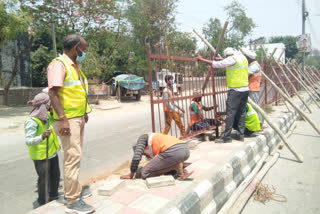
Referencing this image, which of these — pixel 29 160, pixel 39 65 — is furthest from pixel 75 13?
pixel 29 160

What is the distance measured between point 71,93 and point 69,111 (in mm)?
183

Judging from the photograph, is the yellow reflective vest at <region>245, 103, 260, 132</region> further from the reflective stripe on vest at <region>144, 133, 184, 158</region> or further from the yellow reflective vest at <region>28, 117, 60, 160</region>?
the yellow reflective vest at <region>28, 117, 60, 160</region>

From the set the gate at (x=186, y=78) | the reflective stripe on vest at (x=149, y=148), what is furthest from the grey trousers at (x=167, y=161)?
the gate at (x=186, y=78)

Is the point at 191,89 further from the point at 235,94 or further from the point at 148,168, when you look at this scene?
the point at 148,168

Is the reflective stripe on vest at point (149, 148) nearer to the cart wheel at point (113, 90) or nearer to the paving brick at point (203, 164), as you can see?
the paving brick at point (203, 164)

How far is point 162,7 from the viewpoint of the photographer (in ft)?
71.9

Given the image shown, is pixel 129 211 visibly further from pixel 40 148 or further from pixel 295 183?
pixel 295 183

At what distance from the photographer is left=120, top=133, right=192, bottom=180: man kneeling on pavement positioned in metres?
3.30

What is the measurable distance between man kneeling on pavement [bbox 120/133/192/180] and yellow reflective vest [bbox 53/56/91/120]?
106 cm

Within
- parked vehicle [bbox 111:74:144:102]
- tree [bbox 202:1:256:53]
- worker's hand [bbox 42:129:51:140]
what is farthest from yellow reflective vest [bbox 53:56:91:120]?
tree [bbox 202:1:256:53]

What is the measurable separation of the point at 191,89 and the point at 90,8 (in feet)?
46.3

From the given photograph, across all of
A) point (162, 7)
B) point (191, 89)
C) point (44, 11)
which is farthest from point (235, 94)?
point (162, 7)

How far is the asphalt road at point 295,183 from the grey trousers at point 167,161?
0.98 metres

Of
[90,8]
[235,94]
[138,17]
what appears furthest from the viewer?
[138,17]
